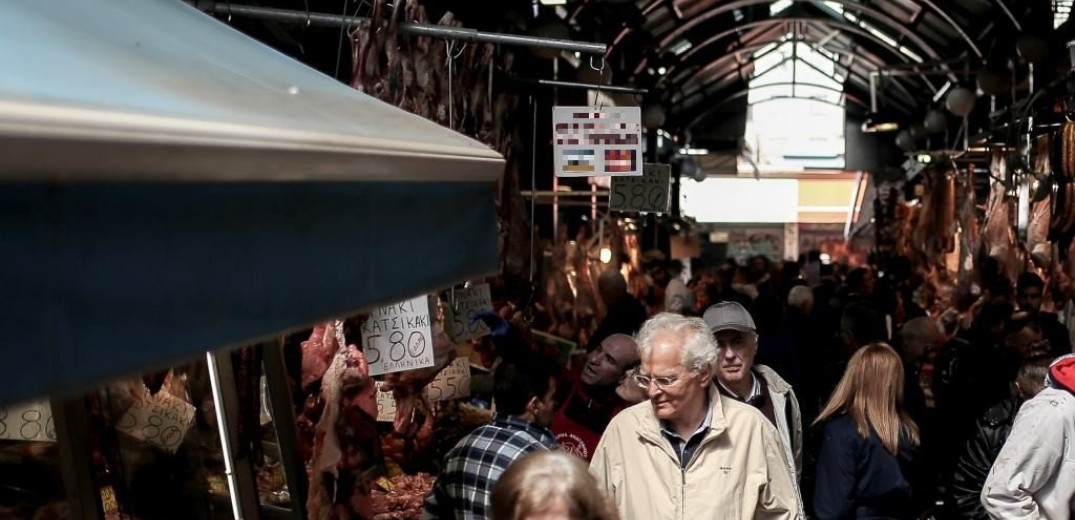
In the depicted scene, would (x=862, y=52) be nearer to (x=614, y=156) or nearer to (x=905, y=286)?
(x=905, y=286)

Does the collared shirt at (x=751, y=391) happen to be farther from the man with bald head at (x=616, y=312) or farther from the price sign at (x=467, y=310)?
the man with bald head at (x=616, y=312)

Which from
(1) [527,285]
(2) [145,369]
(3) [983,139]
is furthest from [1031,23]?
(2) [145,369]

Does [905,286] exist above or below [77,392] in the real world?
below

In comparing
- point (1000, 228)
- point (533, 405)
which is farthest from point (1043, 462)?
point (1000, 228)

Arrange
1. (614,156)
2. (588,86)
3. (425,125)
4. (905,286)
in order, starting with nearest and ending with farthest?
(425,125) < (588,86) < (614,156) < (905,286)

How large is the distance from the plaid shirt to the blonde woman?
1613mm

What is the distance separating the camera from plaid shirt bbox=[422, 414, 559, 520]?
405cm

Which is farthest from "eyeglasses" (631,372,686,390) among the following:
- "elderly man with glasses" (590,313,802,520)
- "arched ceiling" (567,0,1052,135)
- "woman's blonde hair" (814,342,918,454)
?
"arched ceiling" (567,0,1052,135)

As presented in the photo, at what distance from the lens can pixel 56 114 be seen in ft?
4.46

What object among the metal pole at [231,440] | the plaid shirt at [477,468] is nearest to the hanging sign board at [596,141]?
the metal pole at [231,440]

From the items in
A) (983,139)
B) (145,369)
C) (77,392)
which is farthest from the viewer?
(983,139)

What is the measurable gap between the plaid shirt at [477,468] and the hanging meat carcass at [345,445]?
105 cm

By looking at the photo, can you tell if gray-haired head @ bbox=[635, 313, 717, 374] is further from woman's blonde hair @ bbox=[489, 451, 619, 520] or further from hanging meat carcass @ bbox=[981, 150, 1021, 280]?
hanging meat carcass @ bbox=[981, 150, 1021, 280]

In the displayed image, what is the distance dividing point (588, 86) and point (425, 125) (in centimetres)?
318
